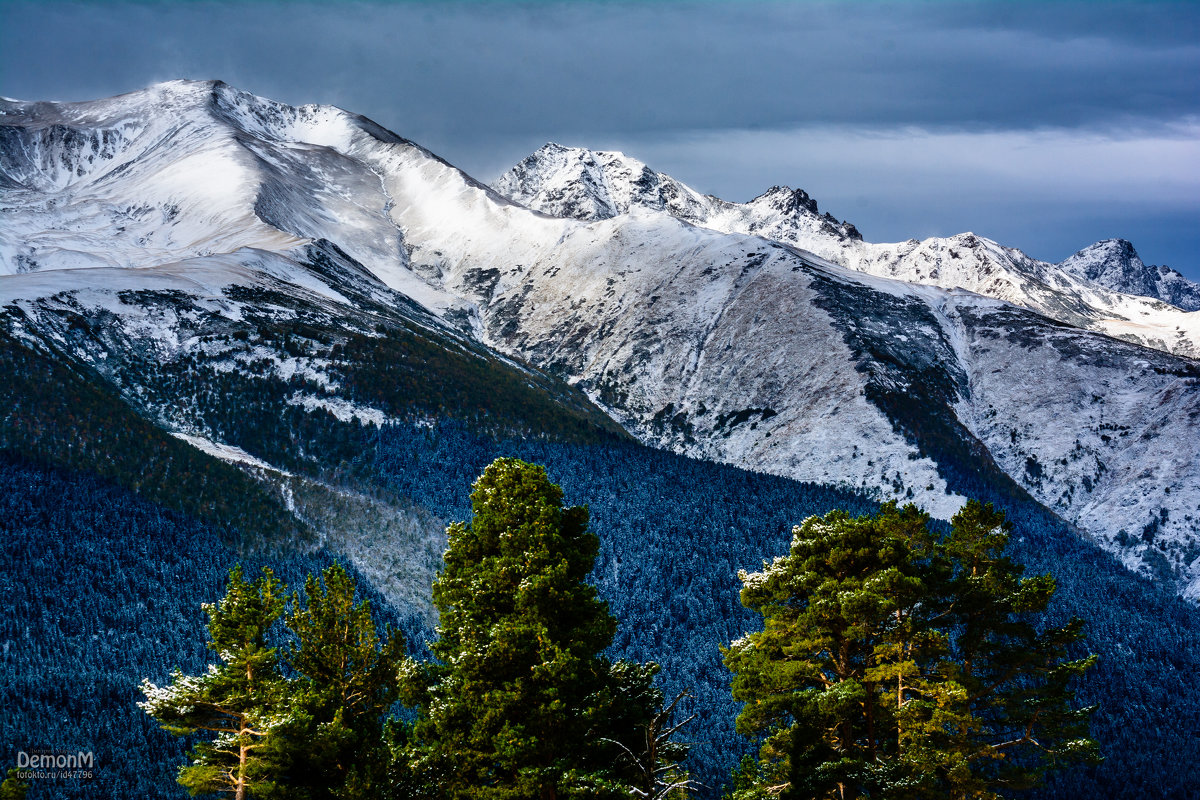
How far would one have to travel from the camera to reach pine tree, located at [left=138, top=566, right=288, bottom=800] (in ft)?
114

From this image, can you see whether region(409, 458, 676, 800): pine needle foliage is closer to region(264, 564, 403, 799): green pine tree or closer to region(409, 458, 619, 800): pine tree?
region(409, 458, 619, 800): pine tree

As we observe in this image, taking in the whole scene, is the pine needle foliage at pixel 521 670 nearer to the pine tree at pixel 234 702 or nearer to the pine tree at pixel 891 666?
the pine tree at pixel 234 702

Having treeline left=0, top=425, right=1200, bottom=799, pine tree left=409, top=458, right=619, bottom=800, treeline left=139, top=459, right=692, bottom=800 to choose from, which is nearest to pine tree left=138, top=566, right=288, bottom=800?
treeline left=139, top=459, right=692, bottom=800

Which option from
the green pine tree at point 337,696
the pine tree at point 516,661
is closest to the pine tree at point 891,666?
the pine tree at point 516,661

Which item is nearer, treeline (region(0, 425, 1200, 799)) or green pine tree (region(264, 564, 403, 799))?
green pine tree (region(264, 564, 403, 799))

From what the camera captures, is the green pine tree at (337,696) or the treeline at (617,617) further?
the treeline at (617,617)

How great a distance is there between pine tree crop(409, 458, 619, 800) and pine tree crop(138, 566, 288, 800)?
4884 mm

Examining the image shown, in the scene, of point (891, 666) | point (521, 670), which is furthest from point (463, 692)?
point (891, 666)

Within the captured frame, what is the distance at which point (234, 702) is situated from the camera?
114ft

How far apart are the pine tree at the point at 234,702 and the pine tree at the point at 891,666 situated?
15913 millimetres

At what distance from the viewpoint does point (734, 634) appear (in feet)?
525

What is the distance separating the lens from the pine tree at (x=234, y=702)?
1363 inches

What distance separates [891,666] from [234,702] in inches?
846

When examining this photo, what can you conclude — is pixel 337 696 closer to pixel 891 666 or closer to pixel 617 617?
pixel 891 666
